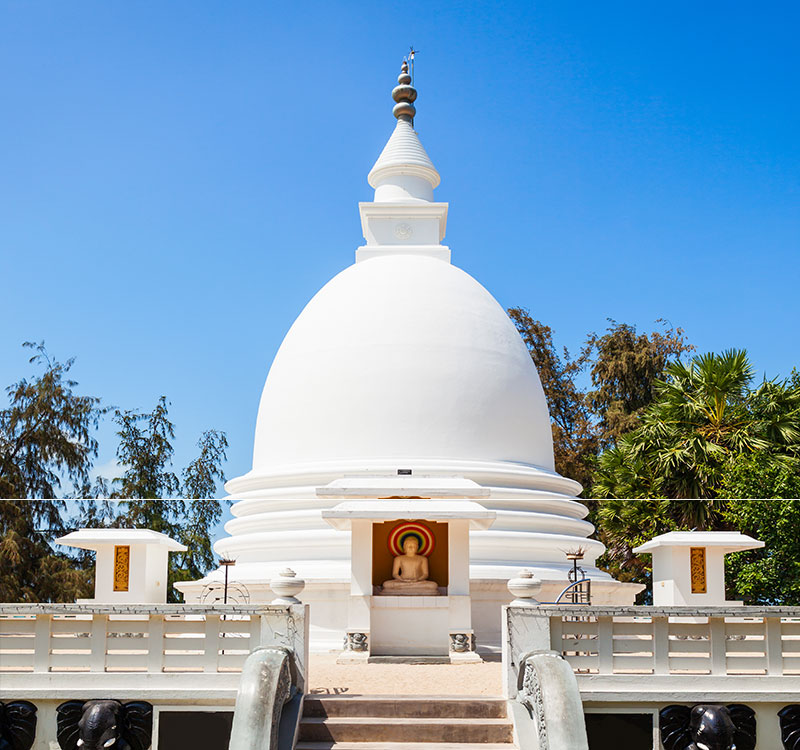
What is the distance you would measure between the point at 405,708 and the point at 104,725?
10.9 feet

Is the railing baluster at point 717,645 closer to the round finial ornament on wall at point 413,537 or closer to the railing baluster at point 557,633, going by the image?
the railing baluster at point 557,633

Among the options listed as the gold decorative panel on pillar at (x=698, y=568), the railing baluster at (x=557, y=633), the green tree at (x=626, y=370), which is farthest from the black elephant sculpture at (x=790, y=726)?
the green tree at (x=626, y=370)

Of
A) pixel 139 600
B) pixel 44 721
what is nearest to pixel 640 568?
pixel 139 600

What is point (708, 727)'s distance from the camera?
10859 millimetres

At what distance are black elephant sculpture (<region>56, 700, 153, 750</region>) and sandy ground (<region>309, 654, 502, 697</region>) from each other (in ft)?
7.62

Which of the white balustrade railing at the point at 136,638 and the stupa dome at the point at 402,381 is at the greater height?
the stupa dome at the point at 402,381

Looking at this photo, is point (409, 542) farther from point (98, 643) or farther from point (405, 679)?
point (98, 643)

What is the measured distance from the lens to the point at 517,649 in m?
11.5

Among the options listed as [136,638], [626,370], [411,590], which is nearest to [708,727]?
[136,638]

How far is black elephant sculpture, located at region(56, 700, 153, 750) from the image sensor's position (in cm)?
1080

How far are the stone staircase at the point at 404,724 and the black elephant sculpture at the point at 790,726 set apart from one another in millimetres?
2937

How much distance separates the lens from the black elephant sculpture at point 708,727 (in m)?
10.8

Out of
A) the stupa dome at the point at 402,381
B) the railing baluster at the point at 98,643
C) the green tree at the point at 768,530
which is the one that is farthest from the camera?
the green tree at the point at 768,530

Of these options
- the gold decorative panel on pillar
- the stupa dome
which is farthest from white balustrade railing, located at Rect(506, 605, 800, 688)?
the stupa dome
